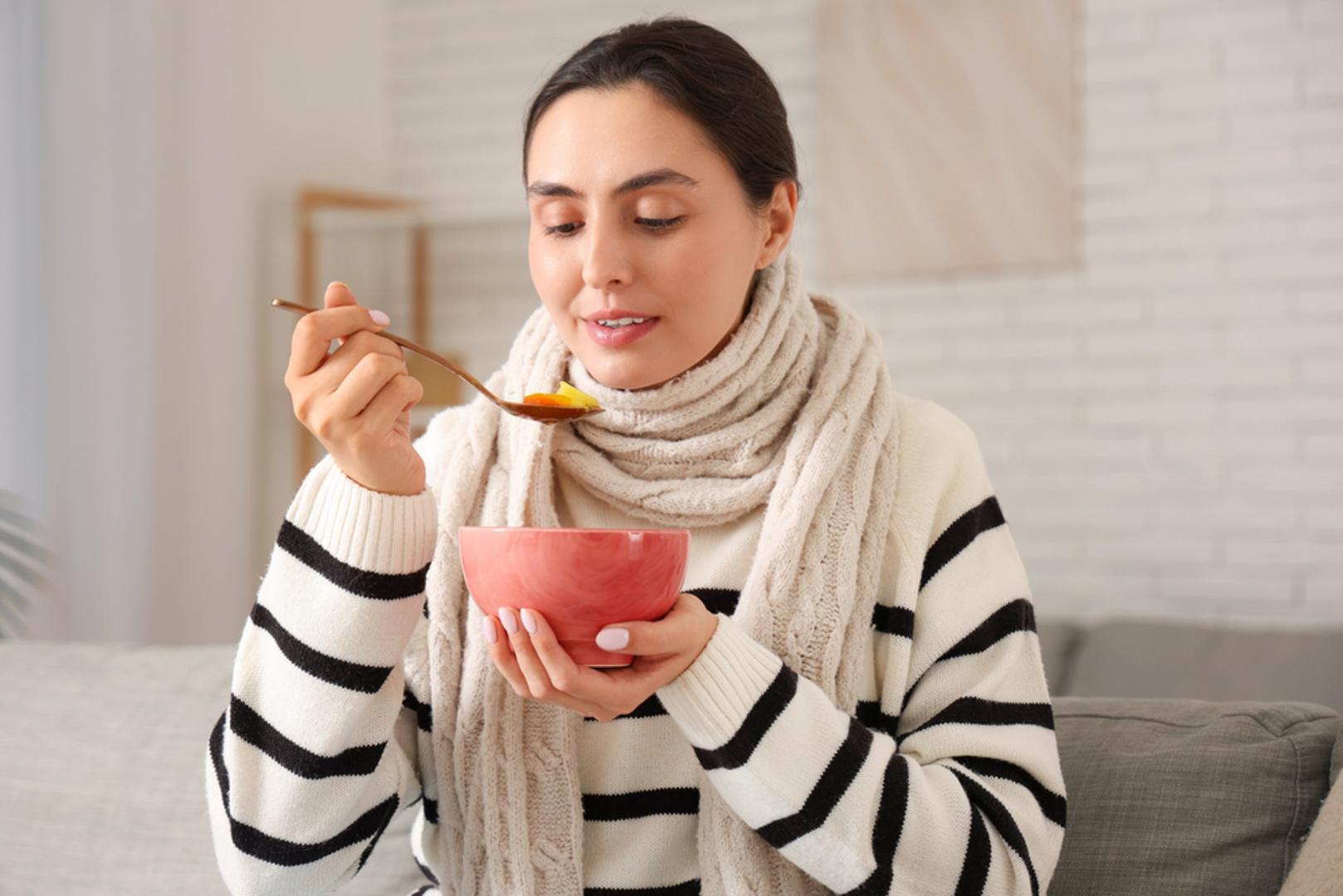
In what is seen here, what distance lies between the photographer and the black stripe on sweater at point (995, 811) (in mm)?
1131

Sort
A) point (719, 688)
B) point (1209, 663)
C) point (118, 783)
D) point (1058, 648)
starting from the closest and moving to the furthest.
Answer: point (719, 688), point (118, 783), point (1209, 663), point (1058, 648)

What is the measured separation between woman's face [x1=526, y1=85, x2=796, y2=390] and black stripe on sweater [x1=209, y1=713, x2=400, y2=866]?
0.45 metres

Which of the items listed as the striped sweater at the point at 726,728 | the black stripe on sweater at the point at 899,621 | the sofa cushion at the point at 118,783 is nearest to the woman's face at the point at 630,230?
the striped sweater at the point at 726,728

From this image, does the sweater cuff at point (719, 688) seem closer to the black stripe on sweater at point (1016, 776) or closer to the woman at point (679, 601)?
the woman at point (679, 601)

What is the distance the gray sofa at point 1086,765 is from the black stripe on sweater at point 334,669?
0.52m

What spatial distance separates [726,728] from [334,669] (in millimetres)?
334

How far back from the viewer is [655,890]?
1228 millimetres

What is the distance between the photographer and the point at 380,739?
1159 mm

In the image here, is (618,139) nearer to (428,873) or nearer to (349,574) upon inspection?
(349,574)

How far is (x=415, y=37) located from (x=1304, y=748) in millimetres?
3917

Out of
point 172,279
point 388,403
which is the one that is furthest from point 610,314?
point 172,279

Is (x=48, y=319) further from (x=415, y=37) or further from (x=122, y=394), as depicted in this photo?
(x=415, y=37)

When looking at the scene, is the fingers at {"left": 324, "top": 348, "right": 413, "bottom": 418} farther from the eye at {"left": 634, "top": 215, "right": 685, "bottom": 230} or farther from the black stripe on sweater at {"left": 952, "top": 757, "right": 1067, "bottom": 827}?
the black stripe on sweater at {"left": 952, "top": 757, "right": 1067, "bottom": 827}

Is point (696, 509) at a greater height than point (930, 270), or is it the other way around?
point (930, 270)
